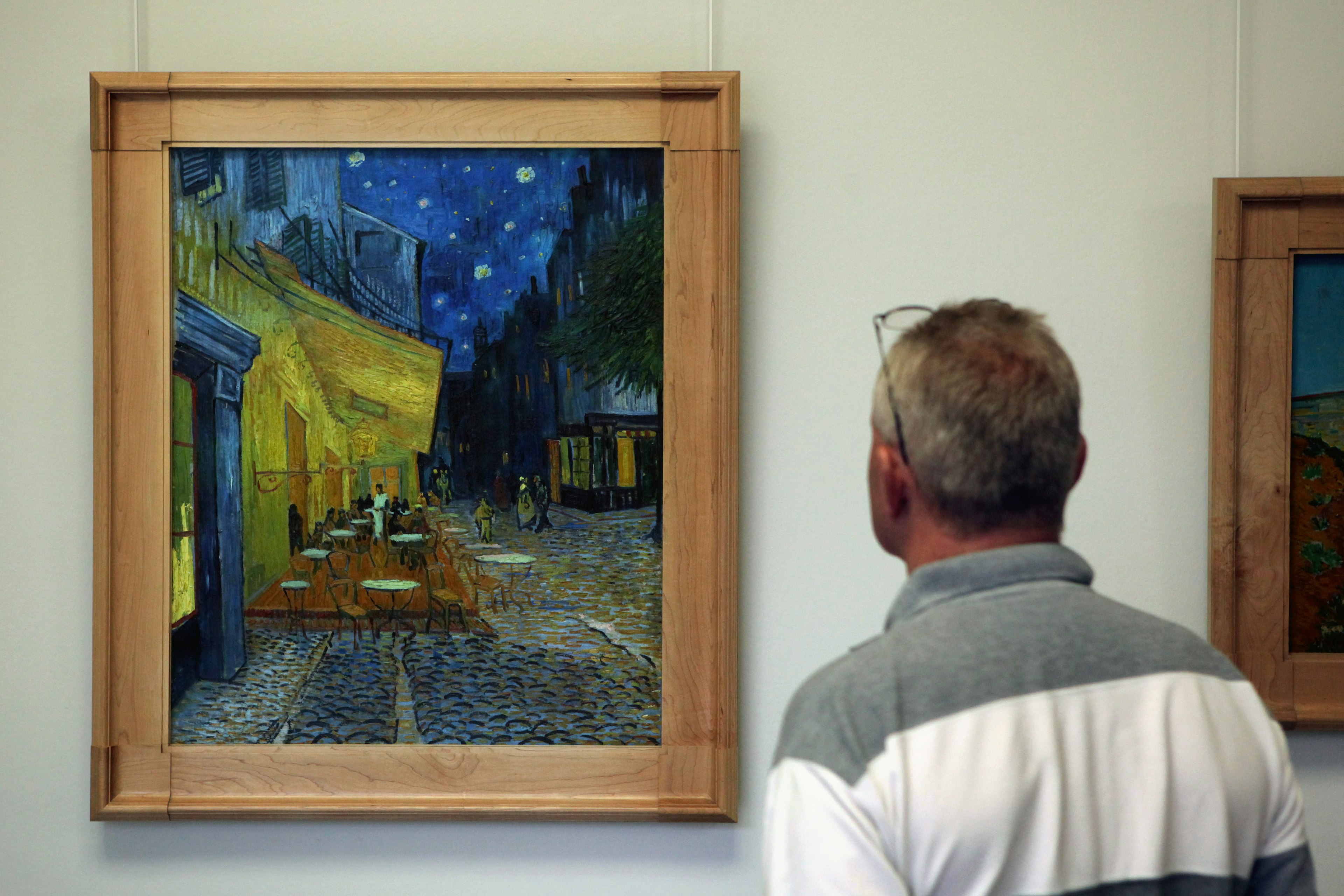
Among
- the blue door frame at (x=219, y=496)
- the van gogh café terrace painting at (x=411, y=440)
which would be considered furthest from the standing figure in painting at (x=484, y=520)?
the blue door frame at (x=219, y=496)

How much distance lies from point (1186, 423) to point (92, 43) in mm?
2466

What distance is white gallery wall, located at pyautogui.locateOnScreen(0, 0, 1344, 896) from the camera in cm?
216

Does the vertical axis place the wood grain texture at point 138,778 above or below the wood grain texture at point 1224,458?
below

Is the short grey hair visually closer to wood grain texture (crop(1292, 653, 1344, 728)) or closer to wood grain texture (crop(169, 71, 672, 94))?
wood grain texture (crop(169, 71, 672, 94))

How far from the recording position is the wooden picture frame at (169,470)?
6.88ft

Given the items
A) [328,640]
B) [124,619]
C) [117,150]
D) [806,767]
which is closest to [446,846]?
[328,640]

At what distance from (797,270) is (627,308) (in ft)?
1.22

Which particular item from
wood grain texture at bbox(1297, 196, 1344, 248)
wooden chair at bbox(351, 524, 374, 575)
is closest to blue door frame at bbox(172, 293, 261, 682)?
wooden chair at bbox(351, 524, 374, 575)

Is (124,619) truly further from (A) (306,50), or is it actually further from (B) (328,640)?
(A) (306,50)

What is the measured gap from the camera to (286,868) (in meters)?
2.15

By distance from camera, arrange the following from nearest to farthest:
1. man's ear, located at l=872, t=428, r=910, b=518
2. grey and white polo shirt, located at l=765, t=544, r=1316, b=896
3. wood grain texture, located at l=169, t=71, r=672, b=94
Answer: grey and white polo shirt, located at l=765, t=544, r=1316, b=896 → man's ear, located at l=872, t=428, r=910, b=518 → wood grain texture, located at l=169, t=71, r=672, b=94

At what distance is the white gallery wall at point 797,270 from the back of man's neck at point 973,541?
116 cm

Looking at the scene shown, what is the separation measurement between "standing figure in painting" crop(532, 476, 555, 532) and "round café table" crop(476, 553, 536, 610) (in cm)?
6

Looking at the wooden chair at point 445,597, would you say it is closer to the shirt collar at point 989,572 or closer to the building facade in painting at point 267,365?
the building facade in painting at point 267,365
